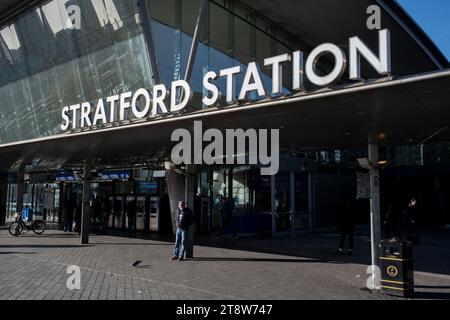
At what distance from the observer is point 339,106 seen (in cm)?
918

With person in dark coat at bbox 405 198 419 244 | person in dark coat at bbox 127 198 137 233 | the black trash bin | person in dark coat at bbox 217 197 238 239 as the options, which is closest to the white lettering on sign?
the black trash bin

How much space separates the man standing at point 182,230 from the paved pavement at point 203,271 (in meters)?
0.43

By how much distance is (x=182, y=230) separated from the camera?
13.4m

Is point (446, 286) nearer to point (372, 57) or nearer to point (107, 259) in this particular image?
point (372, 57)

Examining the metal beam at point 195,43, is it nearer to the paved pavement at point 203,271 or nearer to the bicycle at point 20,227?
the paved pavement at point 203,271

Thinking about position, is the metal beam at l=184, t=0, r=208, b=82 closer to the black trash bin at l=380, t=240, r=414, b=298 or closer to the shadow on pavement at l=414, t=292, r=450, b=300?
the black trash bin at l=380, t=240, r=414, b=298

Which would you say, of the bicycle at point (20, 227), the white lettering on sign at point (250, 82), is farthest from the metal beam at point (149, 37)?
the bicycle at point (20, 227)

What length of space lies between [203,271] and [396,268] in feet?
14.7

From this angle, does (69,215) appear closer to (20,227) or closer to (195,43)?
(20,227)

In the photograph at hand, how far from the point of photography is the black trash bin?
28.8 feet

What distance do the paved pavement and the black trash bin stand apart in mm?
276

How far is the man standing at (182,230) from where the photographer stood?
13.4m
